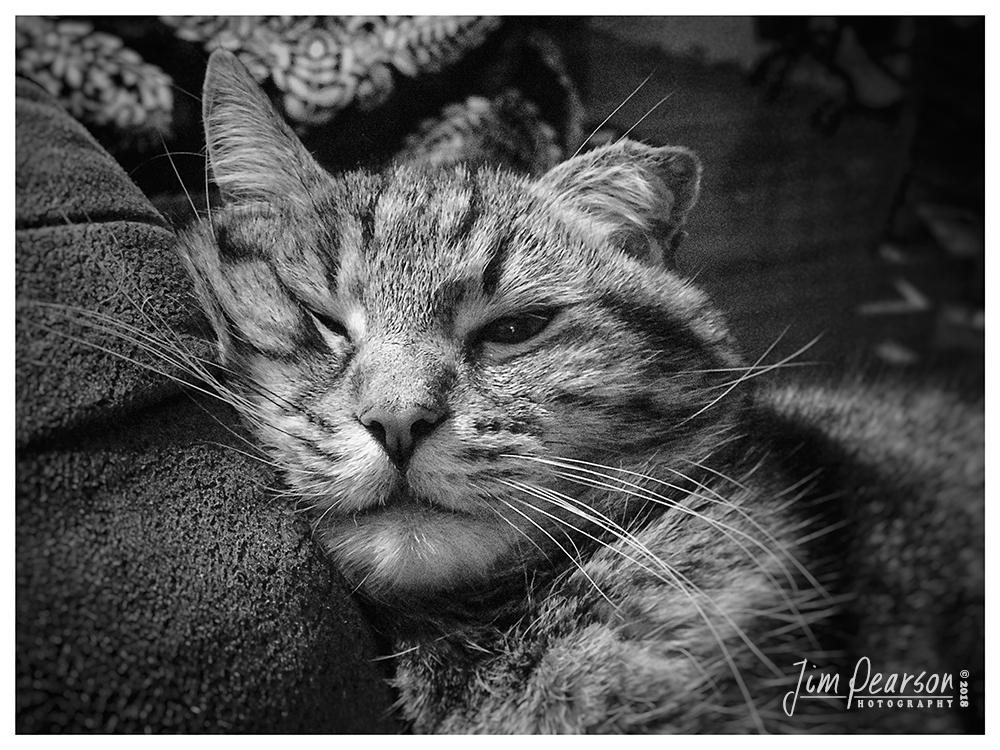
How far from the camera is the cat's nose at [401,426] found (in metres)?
0.95

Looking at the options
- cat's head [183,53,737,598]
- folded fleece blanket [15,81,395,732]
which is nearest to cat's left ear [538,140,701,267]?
cat's head [183,53,737,598]

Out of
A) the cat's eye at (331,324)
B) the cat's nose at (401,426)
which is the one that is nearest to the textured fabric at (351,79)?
the cat's eye at (331,324)

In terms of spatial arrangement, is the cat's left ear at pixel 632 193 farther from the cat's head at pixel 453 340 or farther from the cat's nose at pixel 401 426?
the cat's nose at pixel 401 426

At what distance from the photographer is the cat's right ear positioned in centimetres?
111

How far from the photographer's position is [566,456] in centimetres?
101

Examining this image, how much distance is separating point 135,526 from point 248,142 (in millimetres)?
556

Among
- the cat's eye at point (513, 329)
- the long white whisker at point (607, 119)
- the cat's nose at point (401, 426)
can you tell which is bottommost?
the cat's nose at point (401, 426)

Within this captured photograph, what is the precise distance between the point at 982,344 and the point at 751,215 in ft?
1.38

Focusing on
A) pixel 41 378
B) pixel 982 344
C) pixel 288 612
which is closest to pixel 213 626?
pixel 288 612

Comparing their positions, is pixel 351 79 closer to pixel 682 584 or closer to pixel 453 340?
pixel 453 340

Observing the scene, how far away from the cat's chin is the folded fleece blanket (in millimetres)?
41

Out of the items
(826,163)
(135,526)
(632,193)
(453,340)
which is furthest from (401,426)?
(826,163)

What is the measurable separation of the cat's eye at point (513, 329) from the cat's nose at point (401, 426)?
141 mm

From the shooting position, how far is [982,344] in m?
1.18
